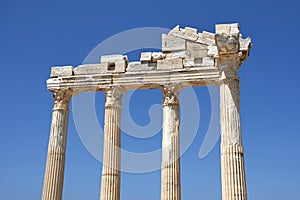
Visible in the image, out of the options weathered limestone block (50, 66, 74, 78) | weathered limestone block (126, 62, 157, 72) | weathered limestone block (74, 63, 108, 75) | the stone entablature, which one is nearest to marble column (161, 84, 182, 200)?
the stone entablature

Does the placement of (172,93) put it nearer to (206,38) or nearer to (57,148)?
(206,38)

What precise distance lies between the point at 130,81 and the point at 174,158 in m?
6.46

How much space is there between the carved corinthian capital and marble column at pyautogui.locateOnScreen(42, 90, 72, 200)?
7550 millimetres

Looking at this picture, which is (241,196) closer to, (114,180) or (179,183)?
(179,183)

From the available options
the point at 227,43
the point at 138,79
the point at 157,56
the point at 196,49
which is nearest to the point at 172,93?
the point at 138,79

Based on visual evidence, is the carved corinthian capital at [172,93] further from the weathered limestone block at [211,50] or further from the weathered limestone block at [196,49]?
the weathered limestone block at [211,50]

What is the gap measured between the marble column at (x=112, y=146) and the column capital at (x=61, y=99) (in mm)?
3294

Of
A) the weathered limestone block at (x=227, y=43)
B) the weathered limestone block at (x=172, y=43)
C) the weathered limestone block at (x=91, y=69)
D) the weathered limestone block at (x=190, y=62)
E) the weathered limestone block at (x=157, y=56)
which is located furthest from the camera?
the weathered limestone block at (x=91, y=69)

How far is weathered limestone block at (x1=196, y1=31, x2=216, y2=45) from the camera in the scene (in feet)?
87.2

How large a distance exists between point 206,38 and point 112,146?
9.85 meters

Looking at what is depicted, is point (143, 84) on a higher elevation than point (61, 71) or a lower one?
lower

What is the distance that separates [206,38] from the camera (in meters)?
26.9

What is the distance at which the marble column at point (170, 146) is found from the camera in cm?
2492

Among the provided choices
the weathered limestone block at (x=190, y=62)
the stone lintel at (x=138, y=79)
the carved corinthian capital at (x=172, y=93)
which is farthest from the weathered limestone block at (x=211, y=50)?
the carved corinthian capital at (x=172, y=93)
